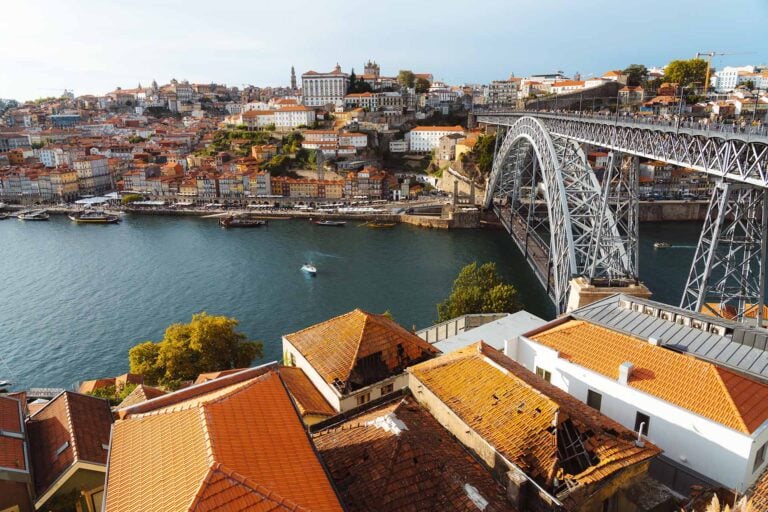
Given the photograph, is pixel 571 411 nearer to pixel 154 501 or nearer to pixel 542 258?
pixel 154 501

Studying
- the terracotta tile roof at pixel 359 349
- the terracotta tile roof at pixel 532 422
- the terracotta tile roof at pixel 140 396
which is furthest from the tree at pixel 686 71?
the terracotta tile roof at pixel 140 396

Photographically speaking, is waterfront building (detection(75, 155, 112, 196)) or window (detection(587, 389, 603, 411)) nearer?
window (detection(587, 389, 603, 411))

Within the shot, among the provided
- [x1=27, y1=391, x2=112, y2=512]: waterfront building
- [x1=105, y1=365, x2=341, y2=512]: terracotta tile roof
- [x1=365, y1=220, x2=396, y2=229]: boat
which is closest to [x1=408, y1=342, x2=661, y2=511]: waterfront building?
[x1=105, y1=365, x2=341, y2=512]: terracotta tile roof

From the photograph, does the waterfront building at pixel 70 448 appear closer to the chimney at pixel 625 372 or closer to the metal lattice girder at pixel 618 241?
the chimney at pixel 625 372

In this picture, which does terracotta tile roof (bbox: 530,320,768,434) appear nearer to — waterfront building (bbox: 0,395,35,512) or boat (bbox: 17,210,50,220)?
waterfront building (bbox: 0,395,35,512)

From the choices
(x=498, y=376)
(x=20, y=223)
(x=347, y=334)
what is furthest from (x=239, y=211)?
(x=498, y=376)
